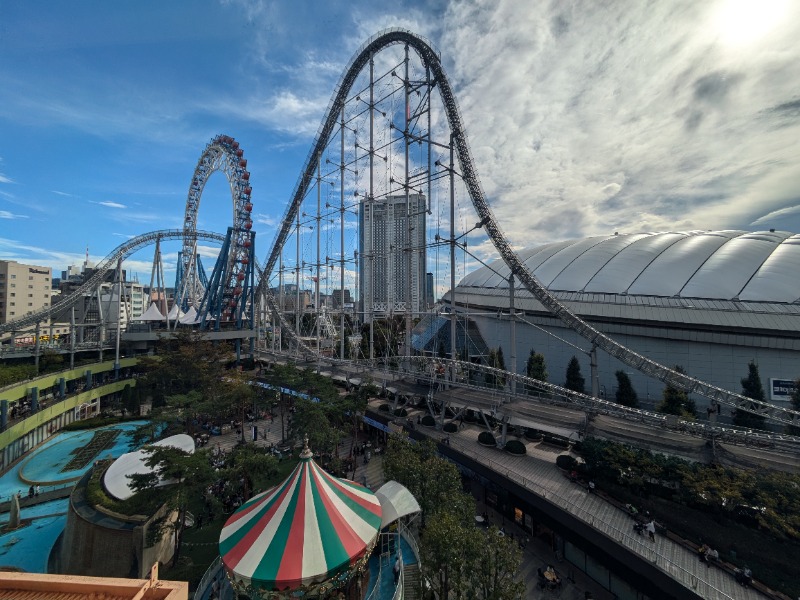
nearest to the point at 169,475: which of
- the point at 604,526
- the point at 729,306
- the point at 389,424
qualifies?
the point at 389,424

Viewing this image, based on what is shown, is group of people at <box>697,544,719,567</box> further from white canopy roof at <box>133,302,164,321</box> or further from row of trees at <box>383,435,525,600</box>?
white canopy roof at <box>133,302,164,321</box>

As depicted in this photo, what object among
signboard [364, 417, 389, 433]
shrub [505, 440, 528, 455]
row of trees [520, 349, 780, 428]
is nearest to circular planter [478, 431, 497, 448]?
shrub [505, 440, 528, 455]

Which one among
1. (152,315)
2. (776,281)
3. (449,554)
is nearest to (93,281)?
(152,315)

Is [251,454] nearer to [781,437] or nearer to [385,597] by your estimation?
[385,597]

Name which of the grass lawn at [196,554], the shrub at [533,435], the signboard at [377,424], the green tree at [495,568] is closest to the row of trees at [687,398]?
the shrub at [533,435]

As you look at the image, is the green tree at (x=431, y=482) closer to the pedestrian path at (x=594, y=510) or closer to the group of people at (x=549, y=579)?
the group of people at (x=549, y=579)
